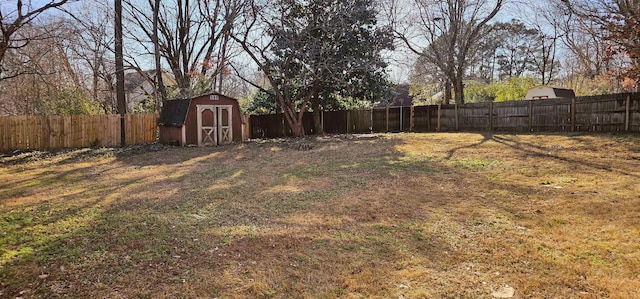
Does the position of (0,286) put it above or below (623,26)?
below

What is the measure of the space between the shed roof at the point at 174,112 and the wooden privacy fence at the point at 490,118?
13.5 ft

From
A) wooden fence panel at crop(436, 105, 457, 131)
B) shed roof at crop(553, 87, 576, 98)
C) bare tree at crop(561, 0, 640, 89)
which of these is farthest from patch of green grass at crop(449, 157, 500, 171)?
shed roof at crop(553, 87, 576, 98)

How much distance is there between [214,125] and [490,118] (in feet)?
38.0

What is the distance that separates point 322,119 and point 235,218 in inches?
622

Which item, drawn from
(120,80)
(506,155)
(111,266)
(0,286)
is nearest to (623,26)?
(506,155)

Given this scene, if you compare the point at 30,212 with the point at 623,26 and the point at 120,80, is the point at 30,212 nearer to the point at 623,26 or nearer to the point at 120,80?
the point at 120,80

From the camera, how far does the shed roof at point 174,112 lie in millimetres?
13844

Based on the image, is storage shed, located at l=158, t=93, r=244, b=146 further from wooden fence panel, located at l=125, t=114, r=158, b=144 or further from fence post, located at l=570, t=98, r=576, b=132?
fence post, located at l=570, t=98, r=576, b=132

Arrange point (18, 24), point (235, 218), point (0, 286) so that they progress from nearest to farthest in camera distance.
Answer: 1. point (0, 286)
2. point (235, 218)
3. point (18, 24)

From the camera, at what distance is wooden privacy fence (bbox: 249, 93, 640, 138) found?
12.3 metres

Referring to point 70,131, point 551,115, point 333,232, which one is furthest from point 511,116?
point 70,131

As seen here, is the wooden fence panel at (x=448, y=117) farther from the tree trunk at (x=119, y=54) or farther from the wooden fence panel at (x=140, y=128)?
the tree trunk at (x=119, y=54)

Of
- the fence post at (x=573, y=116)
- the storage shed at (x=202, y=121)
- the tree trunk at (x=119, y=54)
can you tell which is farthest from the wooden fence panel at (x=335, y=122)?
the fence post at (x=573, y=116)

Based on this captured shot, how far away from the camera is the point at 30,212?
502cm
